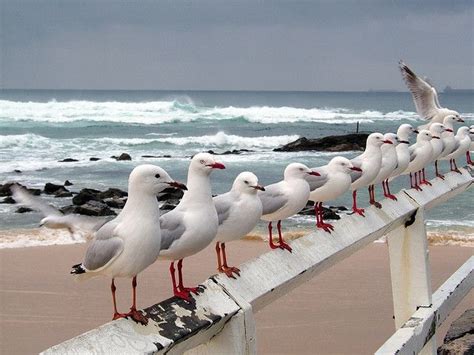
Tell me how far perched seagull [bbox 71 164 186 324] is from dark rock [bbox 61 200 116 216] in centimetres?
1305

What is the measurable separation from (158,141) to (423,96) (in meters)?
29.5

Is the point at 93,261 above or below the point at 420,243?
above

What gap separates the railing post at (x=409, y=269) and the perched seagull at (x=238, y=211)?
0.92m

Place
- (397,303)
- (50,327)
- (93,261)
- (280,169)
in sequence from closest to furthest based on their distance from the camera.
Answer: (93,261)
(397,303)
(50,327)
(280,169)

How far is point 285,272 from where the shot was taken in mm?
2213

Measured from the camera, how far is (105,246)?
2047 millimetres

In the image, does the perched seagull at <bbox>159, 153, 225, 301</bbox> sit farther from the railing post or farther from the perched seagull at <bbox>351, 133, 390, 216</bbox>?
the perched seagull at <bbox>351, 133, 390, 216</bbox>

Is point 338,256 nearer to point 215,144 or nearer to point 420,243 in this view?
point 420,243

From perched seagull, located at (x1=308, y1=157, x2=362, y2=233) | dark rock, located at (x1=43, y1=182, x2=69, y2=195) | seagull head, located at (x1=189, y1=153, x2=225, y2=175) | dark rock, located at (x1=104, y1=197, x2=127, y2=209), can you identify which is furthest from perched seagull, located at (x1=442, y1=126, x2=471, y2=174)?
dark rock, located at (x1=43, y1=182, x2=69, y2=195)

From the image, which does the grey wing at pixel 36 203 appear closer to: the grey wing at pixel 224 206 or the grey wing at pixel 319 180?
the grey wing at pixel 224 206

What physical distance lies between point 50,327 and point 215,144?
31.7 m

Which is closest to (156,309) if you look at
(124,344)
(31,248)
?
(124,344)

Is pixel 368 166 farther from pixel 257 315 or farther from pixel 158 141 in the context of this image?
pixel 158 141

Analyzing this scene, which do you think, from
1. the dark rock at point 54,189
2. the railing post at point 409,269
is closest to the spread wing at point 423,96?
the railing post at point 409,269
